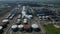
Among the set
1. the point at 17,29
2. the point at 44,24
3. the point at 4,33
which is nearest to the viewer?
the point at 4,33

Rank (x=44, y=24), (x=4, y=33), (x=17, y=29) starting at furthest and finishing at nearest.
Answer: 1. (x=44, y=24)
2. (x=17, y=29)
3. (x=4, y=33)

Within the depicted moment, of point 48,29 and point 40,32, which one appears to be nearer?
point 40,32

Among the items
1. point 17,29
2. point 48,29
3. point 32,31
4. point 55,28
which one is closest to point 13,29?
point 17,29

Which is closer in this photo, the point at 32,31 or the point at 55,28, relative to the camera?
the point at 32,31

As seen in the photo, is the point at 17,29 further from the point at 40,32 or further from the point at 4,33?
the point at 40,32

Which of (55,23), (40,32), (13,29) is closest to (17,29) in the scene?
(13,29)

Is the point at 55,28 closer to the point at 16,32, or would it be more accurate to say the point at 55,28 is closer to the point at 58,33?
the point at 58,33

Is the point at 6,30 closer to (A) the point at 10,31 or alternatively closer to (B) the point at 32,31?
(A) the point at 10,31
